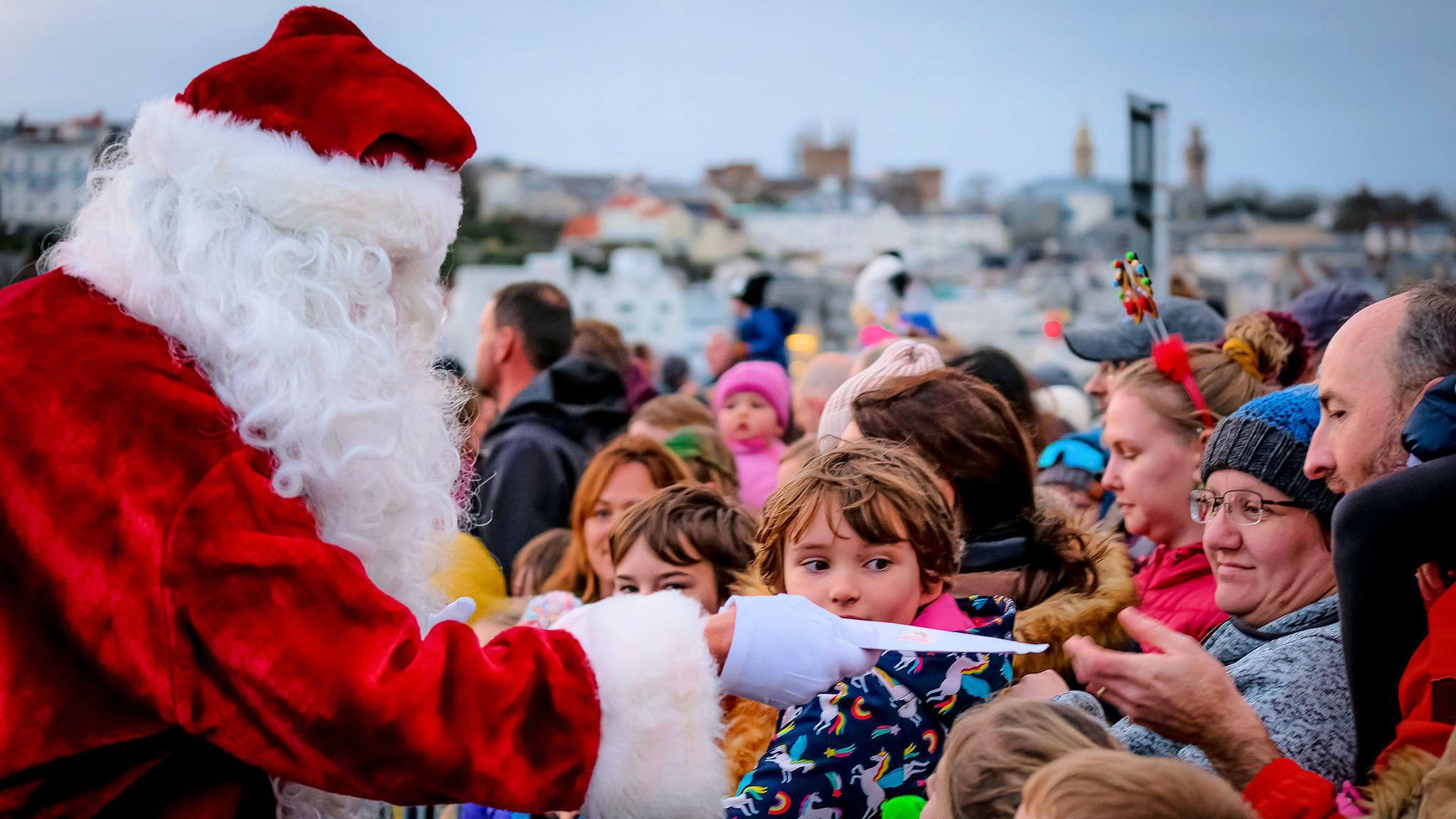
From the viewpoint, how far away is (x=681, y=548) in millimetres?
3398

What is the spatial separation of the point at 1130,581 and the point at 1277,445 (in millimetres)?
397

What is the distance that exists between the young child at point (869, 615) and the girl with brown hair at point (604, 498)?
1518mm

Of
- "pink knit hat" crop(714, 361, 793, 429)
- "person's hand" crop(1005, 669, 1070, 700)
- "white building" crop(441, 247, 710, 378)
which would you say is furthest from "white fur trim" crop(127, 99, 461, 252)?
"white building" crop(441, 247, 710, 378)

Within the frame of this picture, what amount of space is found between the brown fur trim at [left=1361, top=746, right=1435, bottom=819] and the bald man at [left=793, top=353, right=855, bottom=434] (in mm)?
3454

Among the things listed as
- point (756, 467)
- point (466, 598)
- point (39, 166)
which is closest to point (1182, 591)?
point (466, 598)

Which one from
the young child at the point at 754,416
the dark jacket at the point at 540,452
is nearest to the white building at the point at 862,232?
the young child at the point at 754,416

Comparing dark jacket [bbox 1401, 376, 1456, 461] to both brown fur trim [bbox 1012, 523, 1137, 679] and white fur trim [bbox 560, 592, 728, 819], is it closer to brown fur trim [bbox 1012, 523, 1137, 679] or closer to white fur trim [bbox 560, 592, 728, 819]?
brown fur trim [bbox 1012, 523, 1137, 679]

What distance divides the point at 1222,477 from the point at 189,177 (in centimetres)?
204

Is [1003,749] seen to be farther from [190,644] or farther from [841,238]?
[841,238]

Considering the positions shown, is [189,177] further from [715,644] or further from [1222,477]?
[1222,477]

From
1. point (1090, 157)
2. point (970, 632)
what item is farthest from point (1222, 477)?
point (1090, 157)

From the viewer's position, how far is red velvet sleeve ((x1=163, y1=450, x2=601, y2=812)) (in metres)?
1.83

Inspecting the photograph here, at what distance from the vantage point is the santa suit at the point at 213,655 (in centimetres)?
184

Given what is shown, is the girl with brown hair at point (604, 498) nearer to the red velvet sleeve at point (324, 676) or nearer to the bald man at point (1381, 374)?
the red velvet sleeve at point (324, 676)
